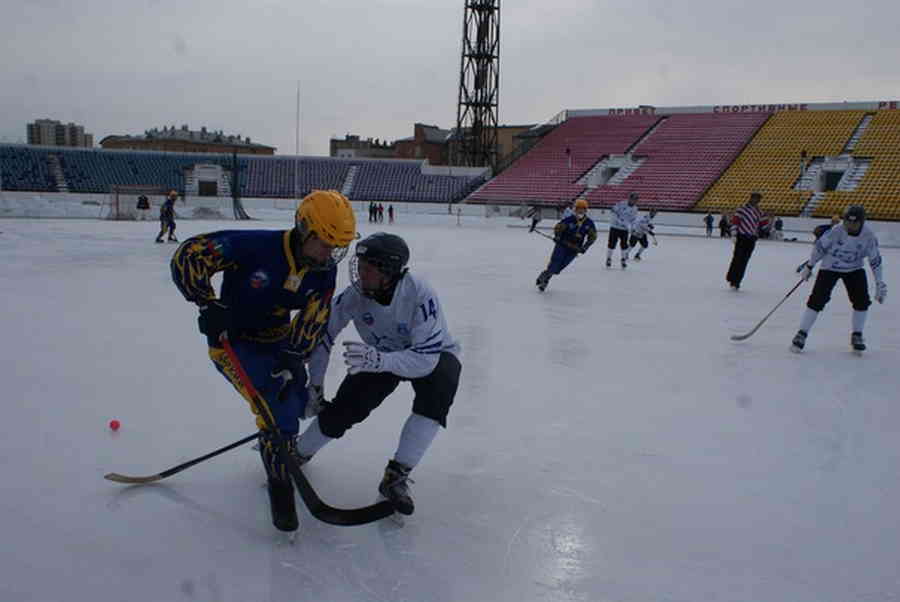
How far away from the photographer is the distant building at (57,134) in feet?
306

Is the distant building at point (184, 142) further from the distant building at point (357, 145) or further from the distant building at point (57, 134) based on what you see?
the distant building at point (57, 134)

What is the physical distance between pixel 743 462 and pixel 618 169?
120 ft

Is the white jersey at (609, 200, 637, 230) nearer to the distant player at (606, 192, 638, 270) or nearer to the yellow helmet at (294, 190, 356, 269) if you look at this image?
the distant player at (606, 192, 638, 270)

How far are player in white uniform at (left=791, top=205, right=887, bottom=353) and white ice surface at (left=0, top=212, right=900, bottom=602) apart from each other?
281 mm

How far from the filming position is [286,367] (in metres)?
2.79

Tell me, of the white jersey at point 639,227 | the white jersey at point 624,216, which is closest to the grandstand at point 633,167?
the white jersey at point 639,227

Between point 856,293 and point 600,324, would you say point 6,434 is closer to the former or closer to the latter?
point 600,324

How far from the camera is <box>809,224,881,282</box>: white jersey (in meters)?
6.50

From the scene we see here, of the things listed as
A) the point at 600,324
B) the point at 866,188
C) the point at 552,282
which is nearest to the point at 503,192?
the point at 866,188

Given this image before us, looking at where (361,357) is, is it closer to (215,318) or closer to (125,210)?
(215,318)

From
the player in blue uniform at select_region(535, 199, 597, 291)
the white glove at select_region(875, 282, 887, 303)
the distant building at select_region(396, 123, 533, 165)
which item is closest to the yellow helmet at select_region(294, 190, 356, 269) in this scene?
the white glove at select_region(875, 282, 887, 303)

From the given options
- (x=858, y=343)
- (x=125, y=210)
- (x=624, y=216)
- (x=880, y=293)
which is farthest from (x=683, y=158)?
(x=858, y=343)

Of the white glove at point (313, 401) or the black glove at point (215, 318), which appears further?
the white glove at point (313, 401)

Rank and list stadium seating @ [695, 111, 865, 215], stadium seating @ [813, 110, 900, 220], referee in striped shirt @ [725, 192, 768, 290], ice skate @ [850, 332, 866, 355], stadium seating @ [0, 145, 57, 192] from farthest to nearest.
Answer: stadium seating @ [0, 145, 57, 192]
stadium seating @ [695, 111, 865, 215]
stadium seating @ [813, 110, 900, 220]
referee in striped shirt @ [725, 192, 768, 290]
ice skate @ [850, 332, 866, 355]
